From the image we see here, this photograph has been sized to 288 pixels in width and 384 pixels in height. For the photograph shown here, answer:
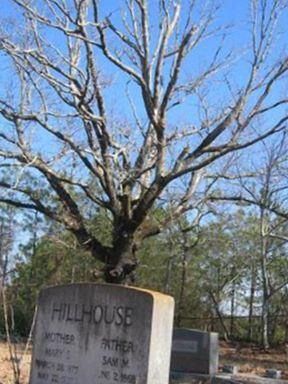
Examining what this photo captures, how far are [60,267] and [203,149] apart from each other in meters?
20.8

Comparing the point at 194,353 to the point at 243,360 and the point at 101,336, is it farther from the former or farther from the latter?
the point at 101,336

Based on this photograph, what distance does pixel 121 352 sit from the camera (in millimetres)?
7578

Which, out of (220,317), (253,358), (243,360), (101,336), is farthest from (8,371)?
(220,317)

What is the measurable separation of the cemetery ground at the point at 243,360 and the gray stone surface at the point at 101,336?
389 centimetres

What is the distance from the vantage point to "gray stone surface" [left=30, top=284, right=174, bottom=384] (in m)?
7.43

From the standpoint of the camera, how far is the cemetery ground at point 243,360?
552 inches

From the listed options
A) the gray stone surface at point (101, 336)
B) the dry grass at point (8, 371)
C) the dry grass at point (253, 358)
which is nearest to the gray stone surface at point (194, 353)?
the dry grass at point (253, 358)

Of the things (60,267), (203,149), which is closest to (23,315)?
(60,267)

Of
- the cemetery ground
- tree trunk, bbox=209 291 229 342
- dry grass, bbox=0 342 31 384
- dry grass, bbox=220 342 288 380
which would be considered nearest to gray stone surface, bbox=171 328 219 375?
the cemetery ground

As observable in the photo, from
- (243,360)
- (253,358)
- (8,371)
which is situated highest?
(253,358)

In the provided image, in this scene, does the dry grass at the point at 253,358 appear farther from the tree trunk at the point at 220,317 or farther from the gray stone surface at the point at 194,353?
the tree trunk at the point at 220,317

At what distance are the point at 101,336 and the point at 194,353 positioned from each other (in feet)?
30.2

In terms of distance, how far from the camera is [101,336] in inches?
307

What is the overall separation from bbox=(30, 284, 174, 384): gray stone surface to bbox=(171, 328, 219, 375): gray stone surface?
334 inches
